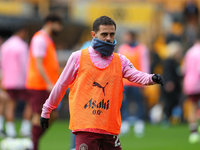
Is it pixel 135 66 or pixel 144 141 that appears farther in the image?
pixel 135 66

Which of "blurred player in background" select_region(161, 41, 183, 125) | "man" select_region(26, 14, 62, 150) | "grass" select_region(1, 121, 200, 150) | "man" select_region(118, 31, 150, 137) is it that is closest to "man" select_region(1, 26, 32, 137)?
"grass" select_region(1, 121, 200, 150)

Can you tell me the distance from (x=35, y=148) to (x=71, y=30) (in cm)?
1459

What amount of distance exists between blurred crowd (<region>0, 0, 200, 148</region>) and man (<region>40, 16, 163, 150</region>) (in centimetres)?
628

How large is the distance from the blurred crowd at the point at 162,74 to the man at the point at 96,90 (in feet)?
20.6

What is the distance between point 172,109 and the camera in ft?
48.1

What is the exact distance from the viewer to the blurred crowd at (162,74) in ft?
37.9

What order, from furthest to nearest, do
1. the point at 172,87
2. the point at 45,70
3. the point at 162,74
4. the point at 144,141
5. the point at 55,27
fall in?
the point at 162,74, the point at 172,87, the point at 144,141, the point at 55,27, the point at 45,70

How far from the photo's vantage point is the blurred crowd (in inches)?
455

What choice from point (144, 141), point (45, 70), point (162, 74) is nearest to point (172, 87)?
point (162, 74)

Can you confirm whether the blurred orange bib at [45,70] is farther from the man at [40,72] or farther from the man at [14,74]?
the man at [14,74]

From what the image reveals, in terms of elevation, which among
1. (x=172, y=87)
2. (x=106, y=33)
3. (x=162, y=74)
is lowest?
(x=106, y=33)

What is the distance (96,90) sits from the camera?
4617 millimetres

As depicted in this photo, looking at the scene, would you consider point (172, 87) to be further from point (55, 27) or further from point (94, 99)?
point (94, 99)

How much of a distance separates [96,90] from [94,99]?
0.30 ft
